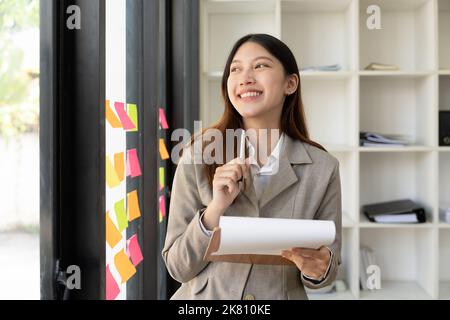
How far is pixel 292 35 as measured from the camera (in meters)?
2.61

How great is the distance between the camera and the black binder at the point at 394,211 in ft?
8.05

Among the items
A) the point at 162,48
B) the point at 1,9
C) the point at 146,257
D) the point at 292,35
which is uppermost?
the point at 292,35

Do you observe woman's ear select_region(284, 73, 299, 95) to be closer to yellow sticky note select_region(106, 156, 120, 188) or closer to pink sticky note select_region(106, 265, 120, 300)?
yellow sticky note select_region(106, 156, 120, 188)

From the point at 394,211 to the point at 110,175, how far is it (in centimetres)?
174

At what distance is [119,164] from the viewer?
1288mm

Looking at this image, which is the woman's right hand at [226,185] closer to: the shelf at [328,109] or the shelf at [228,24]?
the shelf at [228,24]

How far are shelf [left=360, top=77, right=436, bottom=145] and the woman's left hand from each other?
2.08 metres

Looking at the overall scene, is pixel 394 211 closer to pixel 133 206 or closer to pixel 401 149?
pixel 401 149

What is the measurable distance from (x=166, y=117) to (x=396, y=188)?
4.94 feet

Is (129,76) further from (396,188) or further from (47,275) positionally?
(396,188)

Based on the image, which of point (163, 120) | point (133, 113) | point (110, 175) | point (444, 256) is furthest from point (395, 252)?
point (110, 175)

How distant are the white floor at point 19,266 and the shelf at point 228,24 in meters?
1.71

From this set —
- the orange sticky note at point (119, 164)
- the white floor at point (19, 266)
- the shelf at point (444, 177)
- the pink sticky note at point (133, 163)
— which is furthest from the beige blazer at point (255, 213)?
the shelf at point (444, 177)

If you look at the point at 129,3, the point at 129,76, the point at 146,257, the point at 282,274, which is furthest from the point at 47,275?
the point at 129,3
